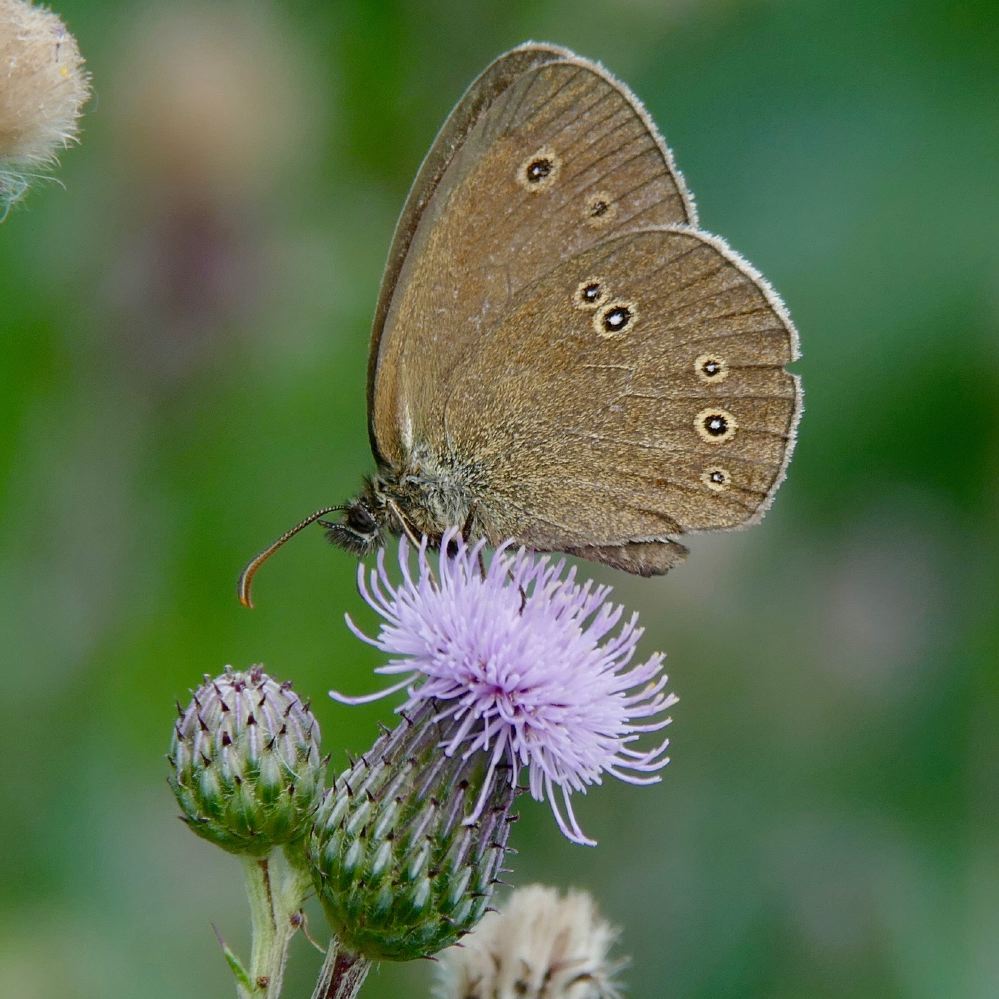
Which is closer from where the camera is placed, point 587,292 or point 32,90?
point 32,90

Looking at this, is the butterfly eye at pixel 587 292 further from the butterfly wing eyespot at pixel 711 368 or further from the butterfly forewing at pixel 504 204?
the butterfly wing eyespot at pixel 711 368

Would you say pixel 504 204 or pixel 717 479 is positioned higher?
pixel 504 204

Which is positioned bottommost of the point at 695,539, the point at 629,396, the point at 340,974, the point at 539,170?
the point at 340,974

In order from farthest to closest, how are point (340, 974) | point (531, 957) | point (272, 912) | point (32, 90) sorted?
point (531, 957) → point (272, 912) → point (340, 974) → point (32, 90)

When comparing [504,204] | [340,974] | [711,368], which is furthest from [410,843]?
[504,204]

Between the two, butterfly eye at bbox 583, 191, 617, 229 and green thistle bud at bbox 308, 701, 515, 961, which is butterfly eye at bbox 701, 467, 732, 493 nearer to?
butterfly eye at bbox 583, 191, 617, 229

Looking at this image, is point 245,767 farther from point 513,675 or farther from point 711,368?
point 711,368
